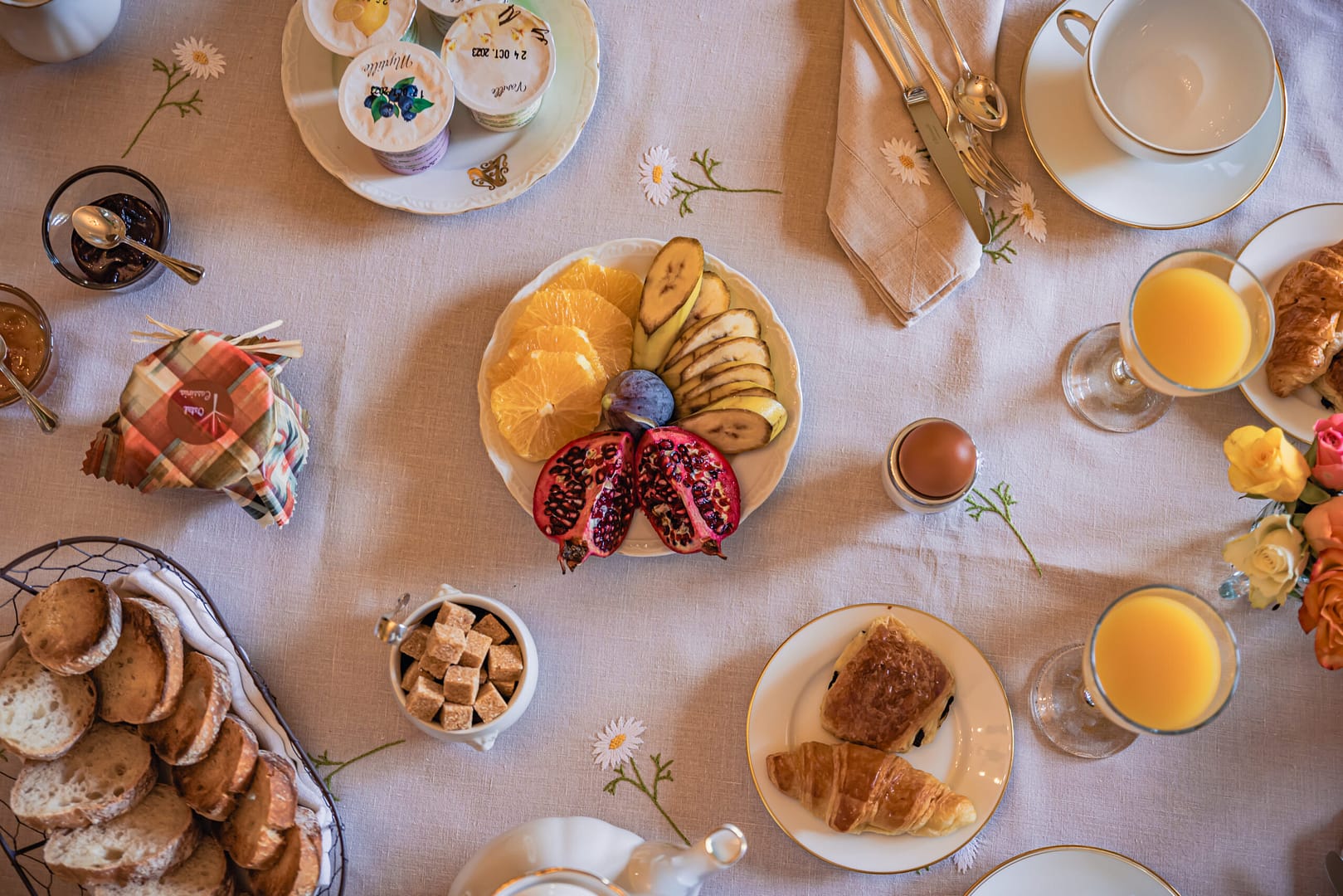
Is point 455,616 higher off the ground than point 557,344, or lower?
lower

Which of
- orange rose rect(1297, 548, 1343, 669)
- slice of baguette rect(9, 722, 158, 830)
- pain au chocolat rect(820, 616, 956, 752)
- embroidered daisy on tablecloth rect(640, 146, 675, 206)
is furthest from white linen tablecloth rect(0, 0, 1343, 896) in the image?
orange rose rect(1297, 548, 1343, 669)

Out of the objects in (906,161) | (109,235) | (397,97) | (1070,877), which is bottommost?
(1070,877)

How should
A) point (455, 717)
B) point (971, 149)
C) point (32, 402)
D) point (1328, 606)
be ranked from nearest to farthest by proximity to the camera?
point (1328, 606)
point (455, 717)
point (32, 402)
point (971, 149)

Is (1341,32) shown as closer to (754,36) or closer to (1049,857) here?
(754,36)

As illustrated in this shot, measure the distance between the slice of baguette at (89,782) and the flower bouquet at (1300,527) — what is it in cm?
157

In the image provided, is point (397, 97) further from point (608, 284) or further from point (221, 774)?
point (221, 774)

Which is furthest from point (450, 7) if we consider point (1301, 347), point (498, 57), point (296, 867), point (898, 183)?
point (1301, 347)

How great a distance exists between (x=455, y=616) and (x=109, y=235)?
0.85 m

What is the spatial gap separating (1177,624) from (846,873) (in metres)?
0.63

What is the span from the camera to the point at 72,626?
1298 mm

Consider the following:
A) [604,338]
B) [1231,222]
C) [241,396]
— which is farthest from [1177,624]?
[241,396]

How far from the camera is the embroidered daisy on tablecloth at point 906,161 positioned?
158 cm

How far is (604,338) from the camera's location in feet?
4.73

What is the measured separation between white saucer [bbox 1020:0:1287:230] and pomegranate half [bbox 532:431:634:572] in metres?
0.88
